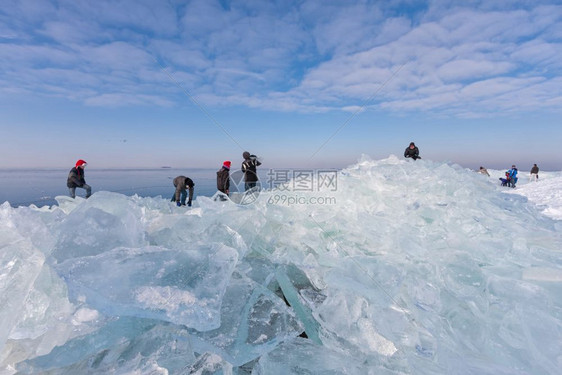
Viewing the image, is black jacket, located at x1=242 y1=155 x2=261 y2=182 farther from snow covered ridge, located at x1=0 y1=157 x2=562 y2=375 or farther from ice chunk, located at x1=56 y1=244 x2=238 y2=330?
ice chunk, located at x1=56 y1=244 x2=238 y2=330

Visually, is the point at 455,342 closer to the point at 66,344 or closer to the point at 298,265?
the point at 298,265

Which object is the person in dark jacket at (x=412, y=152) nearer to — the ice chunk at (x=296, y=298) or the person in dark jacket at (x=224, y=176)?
the person in dark jacket at (x=224, y=176)

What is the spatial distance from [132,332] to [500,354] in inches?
102

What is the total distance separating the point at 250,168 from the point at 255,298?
594 centimetres

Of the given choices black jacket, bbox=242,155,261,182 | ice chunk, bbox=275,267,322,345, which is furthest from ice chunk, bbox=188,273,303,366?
black jacket, bbox=242,155,261,182

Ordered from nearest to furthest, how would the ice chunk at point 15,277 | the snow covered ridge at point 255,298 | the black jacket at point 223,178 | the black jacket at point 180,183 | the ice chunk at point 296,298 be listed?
the ice chunk at point 15,277, the snow covered ridge at point 255,298, the ice chunk at point 296,298, the black jacket at point 180,183, the black jacket at point 223,178

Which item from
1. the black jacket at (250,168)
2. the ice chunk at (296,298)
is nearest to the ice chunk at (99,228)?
the ice chunk at (296,298)

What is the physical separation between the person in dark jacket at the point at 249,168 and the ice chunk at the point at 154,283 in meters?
5.88

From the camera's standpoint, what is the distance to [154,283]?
1806mm

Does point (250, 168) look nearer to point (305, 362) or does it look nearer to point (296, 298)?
point (296, 298)

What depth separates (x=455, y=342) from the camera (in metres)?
2.17

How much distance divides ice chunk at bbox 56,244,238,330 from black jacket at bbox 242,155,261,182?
5871 mm

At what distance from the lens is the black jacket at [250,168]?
788 centimetres

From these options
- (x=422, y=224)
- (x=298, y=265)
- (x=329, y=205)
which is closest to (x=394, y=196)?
(x=422, y=224)
